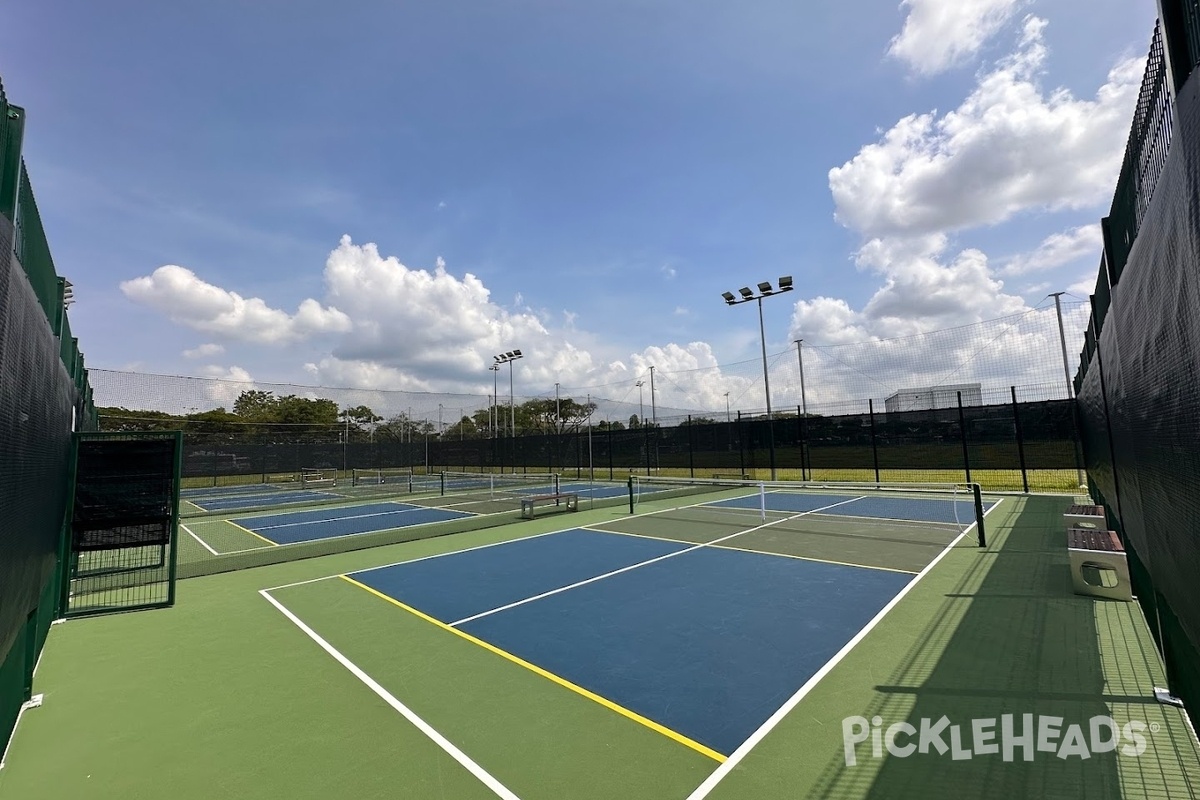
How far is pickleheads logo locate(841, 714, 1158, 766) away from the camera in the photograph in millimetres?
3086

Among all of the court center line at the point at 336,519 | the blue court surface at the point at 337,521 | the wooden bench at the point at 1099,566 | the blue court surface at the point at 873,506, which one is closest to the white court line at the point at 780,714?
the wooden bench at the point at 1099,566

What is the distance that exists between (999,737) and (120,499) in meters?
9.23

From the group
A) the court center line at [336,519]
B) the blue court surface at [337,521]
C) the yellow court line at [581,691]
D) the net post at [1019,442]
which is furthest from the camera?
the net post at [1019,442]

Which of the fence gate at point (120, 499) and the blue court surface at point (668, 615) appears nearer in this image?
the blue court surface at point (668, 615)

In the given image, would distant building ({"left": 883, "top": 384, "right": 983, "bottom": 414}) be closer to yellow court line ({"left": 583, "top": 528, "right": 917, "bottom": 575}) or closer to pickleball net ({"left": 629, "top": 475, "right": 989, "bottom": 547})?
pickleball net ({"left": 629, "top": 475, "right": 989, "bottom": 547})

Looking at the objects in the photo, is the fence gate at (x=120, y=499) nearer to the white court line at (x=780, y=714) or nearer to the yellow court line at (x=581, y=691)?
the yellow court line at (x=581, y=691)

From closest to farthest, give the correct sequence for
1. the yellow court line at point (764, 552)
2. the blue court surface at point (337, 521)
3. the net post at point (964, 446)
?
the yellow court line at point (764, 552) → the blue court surface at point (337, 521) → the net post at point (964, 446)

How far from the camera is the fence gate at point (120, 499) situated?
6184 millimetres

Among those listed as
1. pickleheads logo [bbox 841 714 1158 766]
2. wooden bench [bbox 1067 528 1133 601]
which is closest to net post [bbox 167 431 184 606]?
pickleheads logo [bbox 841 714 1158 766]

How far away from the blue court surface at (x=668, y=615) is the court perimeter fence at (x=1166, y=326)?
230 cm

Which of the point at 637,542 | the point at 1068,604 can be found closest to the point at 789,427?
the point at 637,542

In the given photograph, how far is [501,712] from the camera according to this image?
3717mm

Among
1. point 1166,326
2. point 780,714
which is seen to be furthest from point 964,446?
point 780,714

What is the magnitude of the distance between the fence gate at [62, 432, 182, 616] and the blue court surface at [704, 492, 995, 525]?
1200 cm
